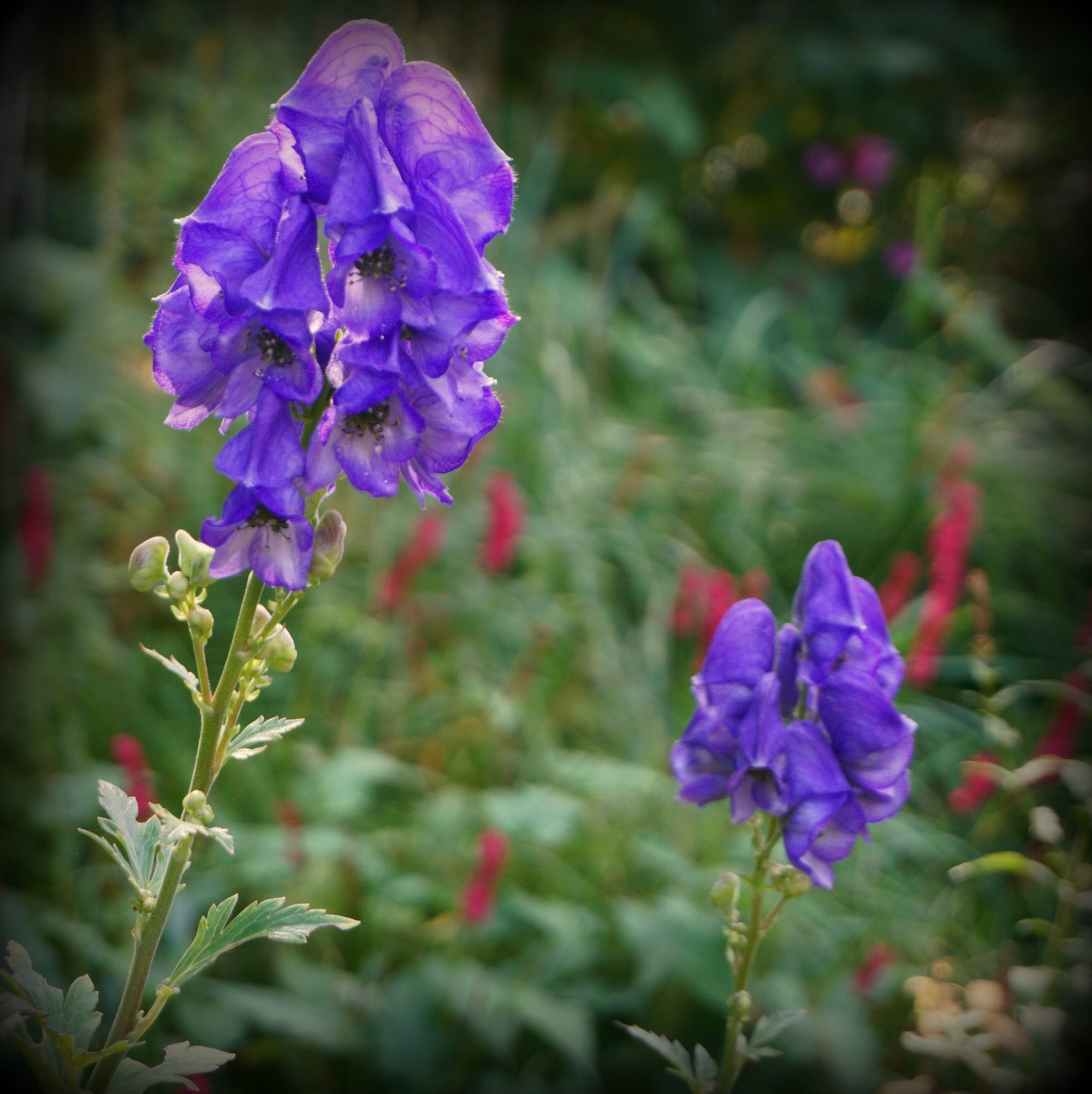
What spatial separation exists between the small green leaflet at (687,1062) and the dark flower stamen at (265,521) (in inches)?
23.5

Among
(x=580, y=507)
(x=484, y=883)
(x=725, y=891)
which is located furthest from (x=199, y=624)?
(x=580, y=507)

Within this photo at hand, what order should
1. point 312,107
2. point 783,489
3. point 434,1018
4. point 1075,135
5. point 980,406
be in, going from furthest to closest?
point 1075,135
point 980,406
point 783,489
point 434,1018
point 312,107

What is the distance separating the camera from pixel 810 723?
117cm

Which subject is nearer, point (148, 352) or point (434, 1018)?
point (434, 1018)

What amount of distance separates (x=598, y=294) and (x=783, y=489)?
1.25m

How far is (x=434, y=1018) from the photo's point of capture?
2.06 meters

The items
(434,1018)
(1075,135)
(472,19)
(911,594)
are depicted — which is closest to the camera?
(434,1018)

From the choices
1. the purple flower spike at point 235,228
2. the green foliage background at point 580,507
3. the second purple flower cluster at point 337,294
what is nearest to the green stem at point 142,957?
the second purple flower cluster at point 337,294

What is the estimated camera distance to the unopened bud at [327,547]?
0.98 m

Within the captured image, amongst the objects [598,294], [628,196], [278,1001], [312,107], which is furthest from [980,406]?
[312,107]

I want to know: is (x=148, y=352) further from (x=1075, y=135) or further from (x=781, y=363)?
(x=1075, y=135)

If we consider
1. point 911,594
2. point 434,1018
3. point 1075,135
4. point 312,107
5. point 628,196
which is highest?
point 1075,135

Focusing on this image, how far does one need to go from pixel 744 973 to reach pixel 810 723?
290mm

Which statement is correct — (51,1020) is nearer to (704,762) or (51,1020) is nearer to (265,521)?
(265,521)
